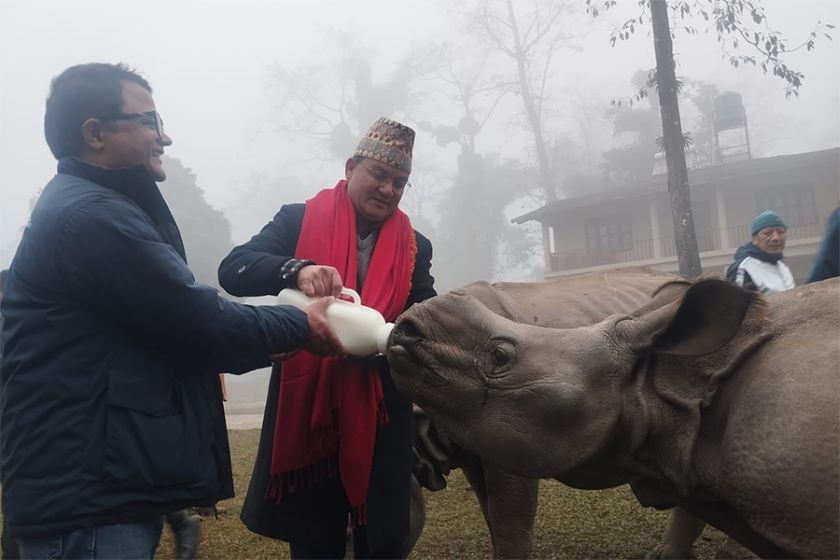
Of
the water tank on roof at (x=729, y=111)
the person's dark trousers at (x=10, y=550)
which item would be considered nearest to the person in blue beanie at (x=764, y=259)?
the person's dark trousers at (x=10, y=550)

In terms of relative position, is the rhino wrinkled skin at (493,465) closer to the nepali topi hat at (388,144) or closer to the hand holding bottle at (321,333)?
the nepali topi hat at (388,144)

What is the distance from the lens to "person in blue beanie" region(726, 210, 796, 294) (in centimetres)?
464

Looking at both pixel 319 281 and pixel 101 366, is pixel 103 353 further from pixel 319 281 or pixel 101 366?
pixel 319 281

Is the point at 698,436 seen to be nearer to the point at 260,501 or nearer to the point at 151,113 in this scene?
the point at 260,501

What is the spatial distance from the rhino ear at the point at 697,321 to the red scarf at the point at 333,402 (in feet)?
2.60

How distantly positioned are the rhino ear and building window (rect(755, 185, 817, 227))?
13613 millimetres

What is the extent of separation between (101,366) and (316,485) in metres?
0.97

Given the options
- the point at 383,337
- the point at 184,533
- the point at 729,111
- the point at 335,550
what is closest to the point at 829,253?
the point at 383,337

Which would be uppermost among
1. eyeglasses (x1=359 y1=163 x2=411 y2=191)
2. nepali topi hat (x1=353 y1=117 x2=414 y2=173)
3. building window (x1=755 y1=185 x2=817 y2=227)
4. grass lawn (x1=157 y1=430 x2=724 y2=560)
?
building window (x1=755 y1=185 x2=817 y2=227)

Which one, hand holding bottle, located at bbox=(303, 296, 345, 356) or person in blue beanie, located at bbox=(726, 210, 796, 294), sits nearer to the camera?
hand holding bottle, located at bbox=(303, 296, 345, 356)

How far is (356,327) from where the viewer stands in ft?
6.95

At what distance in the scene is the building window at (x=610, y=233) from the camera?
1573cm

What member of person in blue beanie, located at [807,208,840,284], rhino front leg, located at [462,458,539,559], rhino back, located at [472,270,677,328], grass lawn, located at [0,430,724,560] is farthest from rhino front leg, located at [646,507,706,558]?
person in blue beanie, located at [807,208,840,284]

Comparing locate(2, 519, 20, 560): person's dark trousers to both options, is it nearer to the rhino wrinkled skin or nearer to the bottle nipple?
the rhino wrinkled skin
